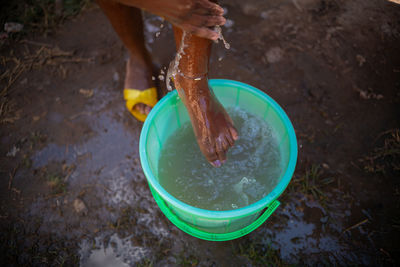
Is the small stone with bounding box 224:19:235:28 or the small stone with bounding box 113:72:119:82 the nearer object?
the small stone with bounding box 113:72:119:82

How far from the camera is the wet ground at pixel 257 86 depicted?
1380mm

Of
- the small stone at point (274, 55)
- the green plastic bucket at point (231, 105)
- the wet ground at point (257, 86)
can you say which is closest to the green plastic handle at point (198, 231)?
the green plastic bucket at point (231, 105)

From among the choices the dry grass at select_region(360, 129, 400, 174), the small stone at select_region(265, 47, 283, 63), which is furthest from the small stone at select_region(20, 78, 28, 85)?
the dry grass at select_region(360, 129, 400, 174)

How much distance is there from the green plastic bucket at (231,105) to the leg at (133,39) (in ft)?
0.95

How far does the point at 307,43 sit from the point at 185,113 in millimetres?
979

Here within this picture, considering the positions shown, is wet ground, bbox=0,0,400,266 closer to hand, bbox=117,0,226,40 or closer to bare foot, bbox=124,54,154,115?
bare foot, bbox=124,54,154,115

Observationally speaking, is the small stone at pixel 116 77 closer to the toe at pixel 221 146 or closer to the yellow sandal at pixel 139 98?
the yellow sandal at pixel 139 98

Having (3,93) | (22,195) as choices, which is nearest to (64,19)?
(3,93)

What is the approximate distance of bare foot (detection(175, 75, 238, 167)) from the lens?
124cm

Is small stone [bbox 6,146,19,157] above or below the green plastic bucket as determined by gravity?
below

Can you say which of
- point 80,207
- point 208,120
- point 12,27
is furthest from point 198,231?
point 12,27

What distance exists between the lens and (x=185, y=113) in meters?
1.53

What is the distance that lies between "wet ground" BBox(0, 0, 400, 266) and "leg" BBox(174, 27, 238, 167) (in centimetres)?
42

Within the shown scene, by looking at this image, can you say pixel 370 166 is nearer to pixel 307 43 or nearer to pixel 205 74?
pixel 307 43
